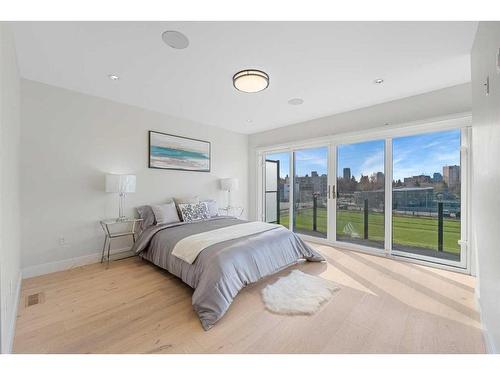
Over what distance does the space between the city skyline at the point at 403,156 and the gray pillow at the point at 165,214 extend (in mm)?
2793

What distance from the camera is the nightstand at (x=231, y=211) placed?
15.6 feet

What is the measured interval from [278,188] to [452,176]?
3049 millimetres

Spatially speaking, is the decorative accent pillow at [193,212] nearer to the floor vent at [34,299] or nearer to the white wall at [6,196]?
the floor vent at [34,299]

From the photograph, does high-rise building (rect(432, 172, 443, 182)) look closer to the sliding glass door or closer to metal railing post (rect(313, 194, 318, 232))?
the sliding glass door

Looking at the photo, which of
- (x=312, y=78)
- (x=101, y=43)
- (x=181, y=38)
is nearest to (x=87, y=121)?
(x=101, y=43)

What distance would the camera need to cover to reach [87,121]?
3.03 m

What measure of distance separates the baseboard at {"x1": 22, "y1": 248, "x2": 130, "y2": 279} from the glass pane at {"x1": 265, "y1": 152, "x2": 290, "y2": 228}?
3.36m

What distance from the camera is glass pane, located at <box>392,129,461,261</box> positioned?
289 centimetres

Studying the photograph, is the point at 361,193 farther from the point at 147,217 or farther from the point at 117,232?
the point at 117,232

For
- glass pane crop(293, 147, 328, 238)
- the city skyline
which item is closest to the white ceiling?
the city skyline

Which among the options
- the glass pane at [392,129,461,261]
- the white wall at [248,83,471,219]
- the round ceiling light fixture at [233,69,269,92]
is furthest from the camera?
the glass pane at [392,129,461,261]

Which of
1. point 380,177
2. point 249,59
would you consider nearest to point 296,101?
point 249,59

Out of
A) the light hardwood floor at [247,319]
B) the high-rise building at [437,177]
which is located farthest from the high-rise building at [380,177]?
the light hardwood floor at [247,319]
